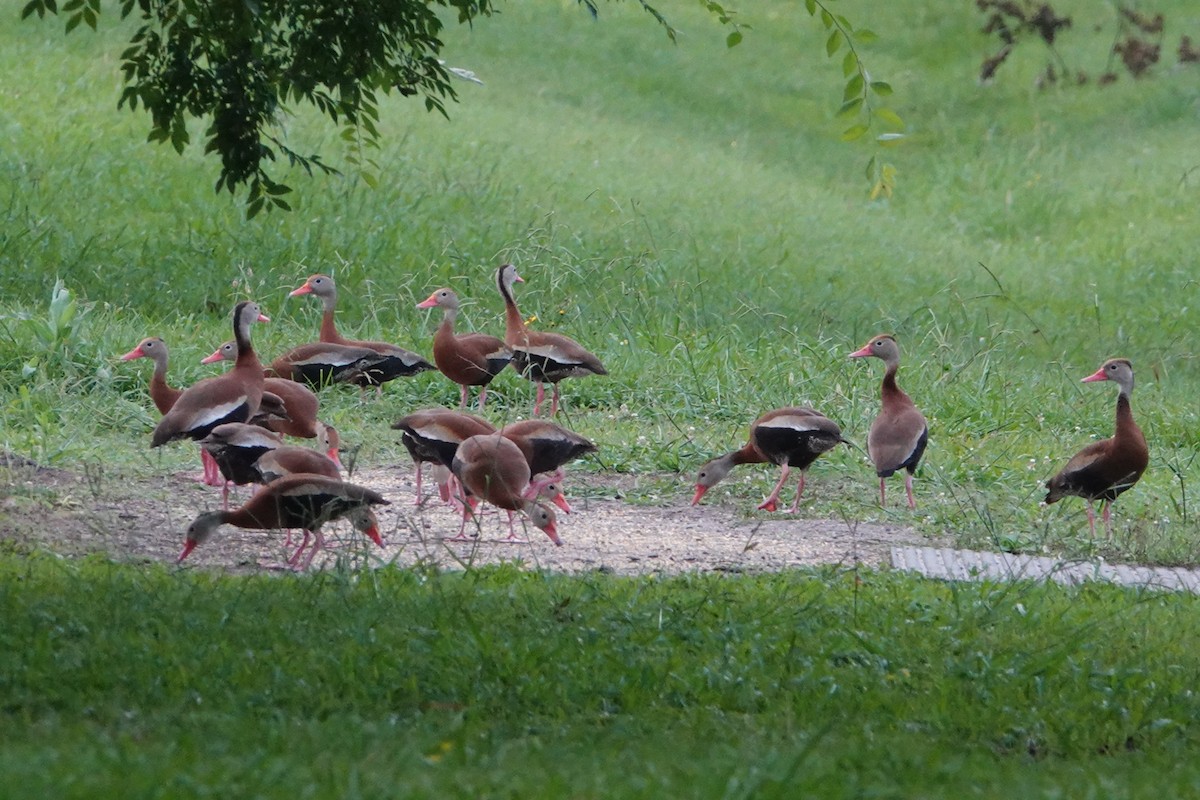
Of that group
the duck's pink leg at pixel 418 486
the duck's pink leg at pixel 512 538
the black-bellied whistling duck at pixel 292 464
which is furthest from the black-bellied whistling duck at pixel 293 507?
the duck's pink leg at pixel 418 486

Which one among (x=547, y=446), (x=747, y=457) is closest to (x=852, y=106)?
(x=547, y=446)

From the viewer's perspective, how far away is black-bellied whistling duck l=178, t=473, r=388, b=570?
7047 mm

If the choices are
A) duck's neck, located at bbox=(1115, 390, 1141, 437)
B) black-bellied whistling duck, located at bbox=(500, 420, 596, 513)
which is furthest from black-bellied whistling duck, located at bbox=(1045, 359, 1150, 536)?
black-bellied whistling duck, located at bbox=(500, 420, 596, 513)

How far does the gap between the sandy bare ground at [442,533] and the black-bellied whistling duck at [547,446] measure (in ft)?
0.91

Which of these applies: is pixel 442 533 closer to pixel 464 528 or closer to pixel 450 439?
pixel 464 528

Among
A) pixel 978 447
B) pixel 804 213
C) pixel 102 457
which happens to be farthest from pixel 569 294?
pixel 804 213

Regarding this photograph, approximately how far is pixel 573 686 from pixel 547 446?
3.09 m

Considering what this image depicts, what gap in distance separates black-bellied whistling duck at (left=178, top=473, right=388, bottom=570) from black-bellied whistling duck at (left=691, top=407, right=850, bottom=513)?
2.65 m

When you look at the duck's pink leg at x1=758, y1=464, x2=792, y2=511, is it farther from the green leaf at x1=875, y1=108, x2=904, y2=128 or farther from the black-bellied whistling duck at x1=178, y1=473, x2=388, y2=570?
the green leaf at x1=875, y1=108, x2=904, y2=128

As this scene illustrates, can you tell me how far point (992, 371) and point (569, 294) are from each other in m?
3.81

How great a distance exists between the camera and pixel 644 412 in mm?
11523

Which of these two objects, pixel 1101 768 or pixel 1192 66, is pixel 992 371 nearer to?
pixel 1101 768

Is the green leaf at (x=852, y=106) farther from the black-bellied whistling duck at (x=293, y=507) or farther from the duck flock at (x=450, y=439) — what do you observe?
the black-bellied whistling duck at (x=293, y=507)

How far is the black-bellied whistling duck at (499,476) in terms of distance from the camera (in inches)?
309
